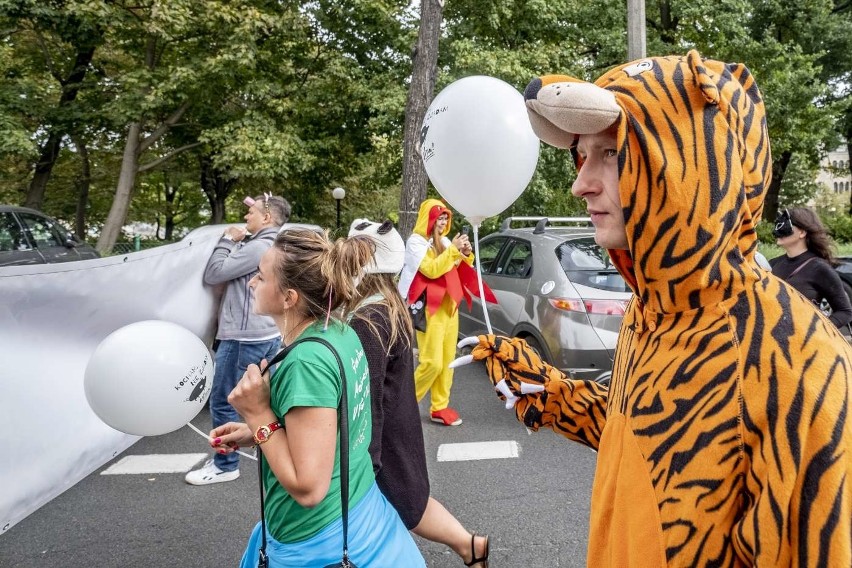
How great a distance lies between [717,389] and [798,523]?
198mm

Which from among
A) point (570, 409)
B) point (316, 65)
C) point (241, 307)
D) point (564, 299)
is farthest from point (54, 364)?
point (316, 65)

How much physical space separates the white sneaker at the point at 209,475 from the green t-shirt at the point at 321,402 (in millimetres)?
2467

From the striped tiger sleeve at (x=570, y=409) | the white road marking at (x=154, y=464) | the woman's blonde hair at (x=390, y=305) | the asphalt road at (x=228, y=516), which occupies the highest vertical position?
the woman's blonde hair at (x=390, y=305)

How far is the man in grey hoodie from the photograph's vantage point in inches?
135

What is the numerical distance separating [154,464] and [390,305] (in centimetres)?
290

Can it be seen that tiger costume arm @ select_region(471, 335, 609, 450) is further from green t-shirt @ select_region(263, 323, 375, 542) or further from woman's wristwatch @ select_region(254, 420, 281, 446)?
woman's wristwatch @ select_region(254, 420, 281, 446)

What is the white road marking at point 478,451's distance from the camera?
4207mm

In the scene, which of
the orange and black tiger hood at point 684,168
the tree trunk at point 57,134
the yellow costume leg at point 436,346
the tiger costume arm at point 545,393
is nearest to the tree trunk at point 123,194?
the tree trunk at point 57,134

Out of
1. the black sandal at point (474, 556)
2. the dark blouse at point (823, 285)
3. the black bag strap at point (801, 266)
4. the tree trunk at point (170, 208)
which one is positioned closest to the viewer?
the black sandal at point (474, 556)

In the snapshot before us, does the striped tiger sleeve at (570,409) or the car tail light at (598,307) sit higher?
the striped tiger sleeve at (570,409)

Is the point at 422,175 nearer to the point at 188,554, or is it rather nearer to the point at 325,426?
the point at 188,554

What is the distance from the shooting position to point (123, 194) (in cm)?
1348

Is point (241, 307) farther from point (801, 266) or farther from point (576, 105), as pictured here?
point (801, 266)

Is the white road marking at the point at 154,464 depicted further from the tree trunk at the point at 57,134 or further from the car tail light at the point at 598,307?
the tree trunk at the point at 57,134
